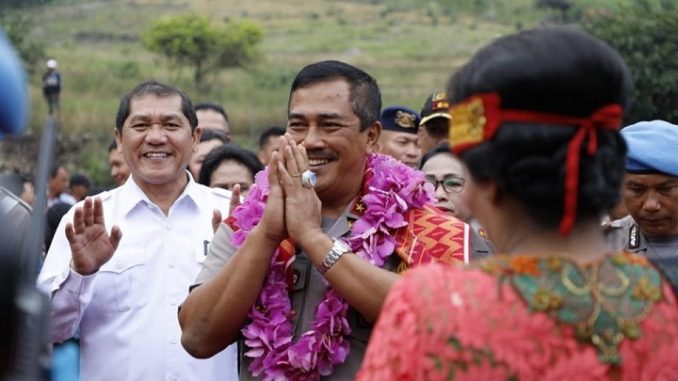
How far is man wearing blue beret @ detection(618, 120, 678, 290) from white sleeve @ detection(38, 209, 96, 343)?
2416 millimetres

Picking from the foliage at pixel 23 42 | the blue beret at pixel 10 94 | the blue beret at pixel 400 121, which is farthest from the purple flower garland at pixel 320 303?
the foliage at pixel 23 42

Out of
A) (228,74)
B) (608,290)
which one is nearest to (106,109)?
(228,74)

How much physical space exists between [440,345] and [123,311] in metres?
3.24

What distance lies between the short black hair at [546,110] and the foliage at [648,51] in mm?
17024

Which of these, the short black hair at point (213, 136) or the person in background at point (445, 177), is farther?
the short black hair at point (213, 136)

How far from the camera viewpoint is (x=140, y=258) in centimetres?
600

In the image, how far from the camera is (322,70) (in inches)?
198

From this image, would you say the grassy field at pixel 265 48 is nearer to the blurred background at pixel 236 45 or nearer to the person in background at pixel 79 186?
the blurred background at pixel 236 45

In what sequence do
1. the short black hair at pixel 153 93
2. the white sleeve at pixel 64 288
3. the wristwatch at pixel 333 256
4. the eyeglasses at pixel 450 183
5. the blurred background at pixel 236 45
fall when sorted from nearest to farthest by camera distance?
the wristwatch at pixel 333 256 < the white sleeve at pixel 64 288 < the short black hair at pixel 153 93 < the eyeglasses at pixel 450 183 < the blurred background at pixel 236 45

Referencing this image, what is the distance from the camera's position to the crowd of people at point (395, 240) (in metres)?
2.90

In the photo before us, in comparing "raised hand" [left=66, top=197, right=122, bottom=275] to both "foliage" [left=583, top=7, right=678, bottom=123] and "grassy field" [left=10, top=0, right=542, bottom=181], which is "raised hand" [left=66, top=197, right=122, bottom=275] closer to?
"foliage" [left=583, top=7, right=678, bottom=123]

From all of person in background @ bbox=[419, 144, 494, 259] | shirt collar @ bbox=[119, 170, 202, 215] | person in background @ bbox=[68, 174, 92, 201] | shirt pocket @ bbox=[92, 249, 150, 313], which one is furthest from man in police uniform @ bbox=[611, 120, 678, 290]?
person in background @ bbox=[68, 174, 92, 201]

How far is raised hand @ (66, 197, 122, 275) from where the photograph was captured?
5.49m

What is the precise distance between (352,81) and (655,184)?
1573mm
